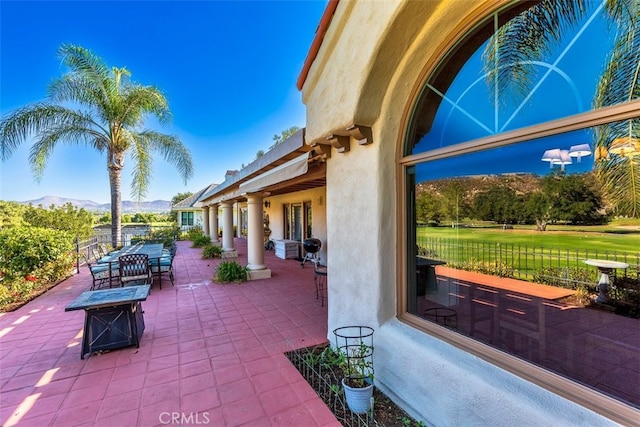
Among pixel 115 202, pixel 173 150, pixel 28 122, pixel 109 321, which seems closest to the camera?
pixel 109 321

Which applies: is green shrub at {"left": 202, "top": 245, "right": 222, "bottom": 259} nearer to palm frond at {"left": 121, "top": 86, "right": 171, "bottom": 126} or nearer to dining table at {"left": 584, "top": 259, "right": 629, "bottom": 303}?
palm frond at {"left": 121, "top": 86, "right": 171, "bottom": 126}

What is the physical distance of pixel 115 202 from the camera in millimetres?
13961

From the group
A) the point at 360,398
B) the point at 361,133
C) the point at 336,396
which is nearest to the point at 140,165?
the point at 361,133

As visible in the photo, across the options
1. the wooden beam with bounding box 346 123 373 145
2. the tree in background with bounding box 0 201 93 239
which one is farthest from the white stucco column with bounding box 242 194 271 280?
the tree in background with bounding box 0 201 93 239

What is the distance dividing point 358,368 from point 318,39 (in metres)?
4.58

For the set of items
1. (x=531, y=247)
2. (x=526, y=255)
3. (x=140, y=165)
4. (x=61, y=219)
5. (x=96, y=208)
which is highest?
(x=96, y=208)

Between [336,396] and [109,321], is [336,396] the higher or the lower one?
the lower one

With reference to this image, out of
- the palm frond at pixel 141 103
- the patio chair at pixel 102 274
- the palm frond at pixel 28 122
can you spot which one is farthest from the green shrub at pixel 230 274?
the palm frond at pixel 28 122

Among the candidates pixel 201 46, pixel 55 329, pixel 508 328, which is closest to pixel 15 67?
pixel 201 46

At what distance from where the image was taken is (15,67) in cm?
1303

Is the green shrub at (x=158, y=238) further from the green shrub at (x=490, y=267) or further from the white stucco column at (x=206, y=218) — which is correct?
the green shrub at (x=490, y=267)

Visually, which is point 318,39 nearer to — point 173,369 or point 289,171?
point 289,171

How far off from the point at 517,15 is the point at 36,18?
1381 cm

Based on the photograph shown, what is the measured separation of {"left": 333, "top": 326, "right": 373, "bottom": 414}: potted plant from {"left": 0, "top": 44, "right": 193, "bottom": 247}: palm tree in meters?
14.0
